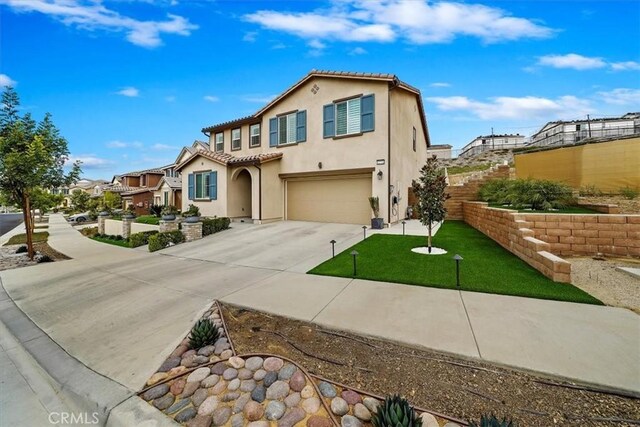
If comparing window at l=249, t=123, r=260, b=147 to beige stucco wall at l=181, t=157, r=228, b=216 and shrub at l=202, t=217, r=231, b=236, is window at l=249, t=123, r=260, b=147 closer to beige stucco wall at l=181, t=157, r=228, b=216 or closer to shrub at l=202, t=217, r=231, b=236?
beige stucco wall at l=181, t=157, r=228, b=216

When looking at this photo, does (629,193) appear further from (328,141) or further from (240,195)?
(240,195)

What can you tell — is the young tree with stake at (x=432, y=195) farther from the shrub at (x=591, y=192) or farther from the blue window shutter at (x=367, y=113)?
the shrub at (x=591, y=192)

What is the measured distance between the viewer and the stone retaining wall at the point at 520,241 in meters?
5.12

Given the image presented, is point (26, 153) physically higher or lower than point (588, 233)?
higher

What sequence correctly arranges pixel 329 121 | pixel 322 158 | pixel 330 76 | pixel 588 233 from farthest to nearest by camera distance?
1. pixel 322 158
2. pixel 329 121
3. pixel 330 76
4. pixel 588 233

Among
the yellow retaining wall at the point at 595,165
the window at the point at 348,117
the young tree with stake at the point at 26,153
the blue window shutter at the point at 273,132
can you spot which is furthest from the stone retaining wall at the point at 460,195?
the young tree with stake at the point at 26,153

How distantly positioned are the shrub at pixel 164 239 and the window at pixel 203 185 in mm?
4956

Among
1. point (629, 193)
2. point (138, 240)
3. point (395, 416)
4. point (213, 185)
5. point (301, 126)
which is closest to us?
point (395, 416)

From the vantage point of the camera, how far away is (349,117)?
1332cm

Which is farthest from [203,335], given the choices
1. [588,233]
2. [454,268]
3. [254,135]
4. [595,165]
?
[595,165]

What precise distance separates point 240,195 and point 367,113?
9.24 meters

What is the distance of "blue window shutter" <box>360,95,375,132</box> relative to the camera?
12.5 meters

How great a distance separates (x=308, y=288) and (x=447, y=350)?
2.95 metres

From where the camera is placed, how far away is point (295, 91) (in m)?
15.2
